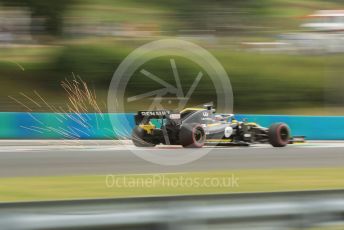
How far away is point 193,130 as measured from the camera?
15.1 metres

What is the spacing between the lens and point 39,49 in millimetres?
29906

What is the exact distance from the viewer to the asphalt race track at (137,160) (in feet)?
37.4

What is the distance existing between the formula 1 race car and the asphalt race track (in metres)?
0.26

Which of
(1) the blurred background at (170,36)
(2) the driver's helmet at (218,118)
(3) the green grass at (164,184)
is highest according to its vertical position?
(1) the blurred background at (170,36)

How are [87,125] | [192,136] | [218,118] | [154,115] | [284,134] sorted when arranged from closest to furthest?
1. [192,136]
2. [154,115]
3. [218,118]
4. [284,134]
5. [87,125]

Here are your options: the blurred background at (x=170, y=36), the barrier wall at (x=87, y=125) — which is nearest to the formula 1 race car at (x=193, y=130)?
the barrier wall at (x=87, y=125)

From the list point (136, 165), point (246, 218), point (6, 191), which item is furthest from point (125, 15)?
point (246, 218)

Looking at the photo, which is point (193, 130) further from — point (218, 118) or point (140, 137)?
point (140, 137)

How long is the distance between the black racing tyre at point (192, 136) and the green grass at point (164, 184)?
3616mm

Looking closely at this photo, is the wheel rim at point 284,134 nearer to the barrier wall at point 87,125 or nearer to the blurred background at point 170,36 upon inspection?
the barrier wall at point 87,125

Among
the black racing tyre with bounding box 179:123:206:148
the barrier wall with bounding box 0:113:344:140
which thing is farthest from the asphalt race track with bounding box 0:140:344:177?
the barrier wall with bounding box 0:113:344:140

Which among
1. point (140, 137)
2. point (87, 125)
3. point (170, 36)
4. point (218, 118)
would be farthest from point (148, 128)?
point (170, 36)

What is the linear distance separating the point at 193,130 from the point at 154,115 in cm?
94

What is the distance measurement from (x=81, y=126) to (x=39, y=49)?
10668 mm
